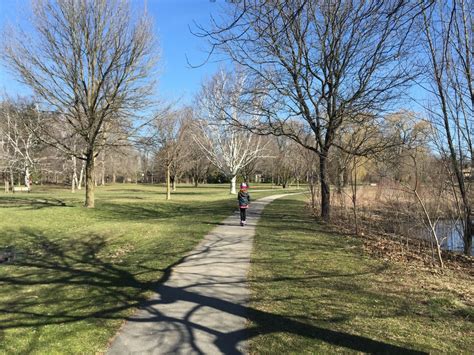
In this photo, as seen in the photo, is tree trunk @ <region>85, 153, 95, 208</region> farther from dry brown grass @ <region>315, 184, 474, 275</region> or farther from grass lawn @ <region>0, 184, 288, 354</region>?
dry brown grass @ <region>315, 184, 474, 275</region>

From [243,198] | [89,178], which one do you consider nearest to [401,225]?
[243,198]

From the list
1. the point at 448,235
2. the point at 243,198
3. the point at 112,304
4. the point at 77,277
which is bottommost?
the point at 448,235

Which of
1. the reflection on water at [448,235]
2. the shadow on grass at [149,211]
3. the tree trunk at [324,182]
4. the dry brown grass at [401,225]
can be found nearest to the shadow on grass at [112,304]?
the dry brown grass at [401,225]

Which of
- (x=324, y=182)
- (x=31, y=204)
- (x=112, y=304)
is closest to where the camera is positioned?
(x=112, y=304)

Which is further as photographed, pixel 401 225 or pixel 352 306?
pixel 401 225

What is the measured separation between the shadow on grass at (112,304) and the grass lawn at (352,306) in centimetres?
3

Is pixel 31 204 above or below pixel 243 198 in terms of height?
below

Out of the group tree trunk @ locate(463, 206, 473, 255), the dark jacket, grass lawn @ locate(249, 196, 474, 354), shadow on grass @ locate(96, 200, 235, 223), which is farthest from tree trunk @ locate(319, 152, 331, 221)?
grass lawn @ locate(249, 196, 474, 354)

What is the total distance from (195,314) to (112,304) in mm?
1406

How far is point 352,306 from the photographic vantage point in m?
5.59

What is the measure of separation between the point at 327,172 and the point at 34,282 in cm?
1157

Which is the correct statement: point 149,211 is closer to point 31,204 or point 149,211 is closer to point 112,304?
point 31,204

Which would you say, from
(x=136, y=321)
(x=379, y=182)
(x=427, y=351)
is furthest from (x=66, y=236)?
(x=427, y=351)

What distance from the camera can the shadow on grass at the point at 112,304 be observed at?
178 inches
